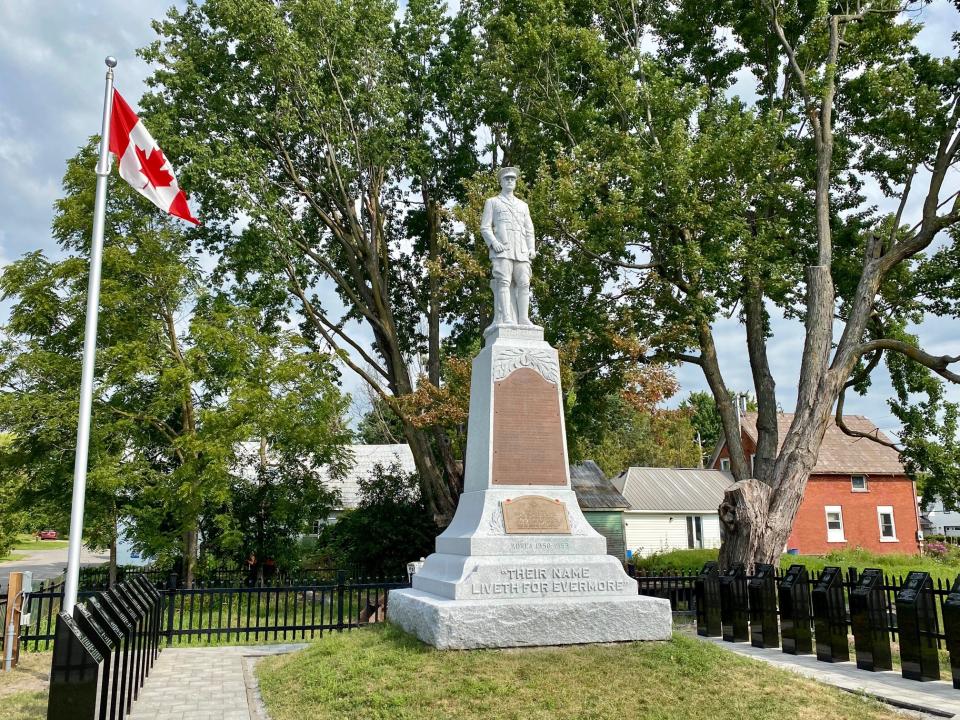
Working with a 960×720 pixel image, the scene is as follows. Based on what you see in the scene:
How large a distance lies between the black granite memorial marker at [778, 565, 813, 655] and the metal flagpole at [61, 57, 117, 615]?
8.75 m

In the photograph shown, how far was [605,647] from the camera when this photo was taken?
812cm

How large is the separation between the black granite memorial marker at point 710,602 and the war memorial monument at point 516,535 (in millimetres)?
3355

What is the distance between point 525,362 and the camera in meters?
10.4

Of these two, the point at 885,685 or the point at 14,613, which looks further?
the point at 14,613

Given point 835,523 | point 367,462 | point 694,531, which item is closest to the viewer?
point 835,523

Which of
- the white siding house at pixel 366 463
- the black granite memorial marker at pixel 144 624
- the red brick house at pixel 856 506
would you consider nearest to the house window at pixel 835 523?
the red brick house at pixel 856 506

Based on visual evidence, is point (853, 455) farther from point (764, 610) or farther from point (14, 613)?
point (14, 613)

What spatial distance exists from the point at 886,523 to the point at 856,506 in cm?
164

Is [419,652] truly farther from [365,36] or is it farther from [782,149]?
[365,36]

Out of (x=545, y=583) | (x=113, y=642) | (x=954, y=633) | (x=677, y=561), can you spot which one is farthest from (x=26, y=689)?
(x=677, y=561)

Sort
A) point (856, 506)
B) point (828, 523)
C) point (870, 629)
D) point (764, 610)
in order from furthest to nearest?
point (856, 506) < point (828, 523) < point (764, 610) < point (870, 629)

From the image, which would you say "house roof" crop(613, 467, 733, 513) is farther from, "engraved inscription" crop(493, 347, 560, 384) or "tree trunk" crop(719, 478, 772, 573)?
"engraved inscription" crop(493, 347, 560, 384)

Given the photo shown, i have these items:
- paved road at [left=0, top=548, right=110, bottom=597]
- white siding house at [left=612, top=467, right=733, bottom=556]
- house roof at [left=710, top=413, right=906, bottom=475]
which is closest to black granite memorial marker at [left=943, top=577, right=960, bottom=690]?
paved road at [left=0, top=548, right=110, bottom=597]

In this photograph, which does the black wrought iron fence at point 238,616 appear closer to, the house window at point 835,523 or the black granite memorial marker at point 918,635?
the black granite memorial marker at point 918,635
